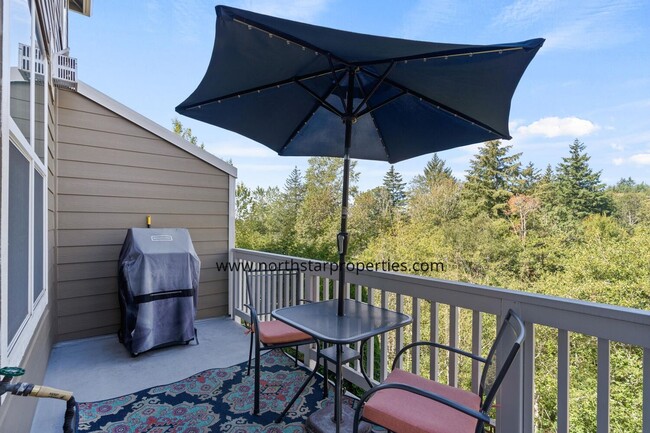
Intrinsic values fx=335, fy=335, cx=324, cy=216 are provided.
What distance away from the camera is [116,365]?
3.04 meters

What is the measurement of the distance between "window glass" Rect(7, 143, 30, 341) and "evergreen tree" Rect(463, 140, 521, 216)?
20.7 metres

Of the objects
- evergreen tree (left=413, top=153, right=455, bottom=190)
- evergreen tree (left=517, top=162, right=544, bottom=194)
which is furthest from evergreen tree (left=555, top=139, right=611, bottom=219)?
evergreen tree (left=413, top=153, right=455, bottom=190)

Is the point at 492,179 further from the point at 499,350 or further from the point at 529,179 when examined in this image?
the point at 499,350

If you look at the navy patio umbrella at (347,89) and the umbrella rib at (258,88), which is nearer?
the navy patio umbrella at (347,89)

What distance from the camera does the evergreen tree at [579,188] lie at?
61.3ft

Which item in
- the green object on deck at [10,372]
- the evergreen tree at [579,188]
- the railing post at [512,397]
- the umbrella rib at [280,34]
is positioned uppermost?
the evergreen tree at [579,188]

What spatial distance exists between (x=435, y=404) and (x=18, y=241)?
213 centimetres

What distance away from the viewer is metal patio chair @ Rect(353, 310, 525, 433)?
4.09ft

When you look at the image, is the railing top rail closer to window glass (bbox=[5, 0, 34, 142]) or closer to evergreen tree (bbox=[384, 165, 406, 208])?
window glass (bbox=[5, 0, 34, 142])

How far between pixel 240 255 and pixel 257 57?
3.01 meters

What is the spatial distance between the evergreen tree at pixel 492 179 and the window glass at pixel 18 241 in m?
20.7

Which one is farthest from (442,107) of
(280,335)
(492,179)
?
(492,179)

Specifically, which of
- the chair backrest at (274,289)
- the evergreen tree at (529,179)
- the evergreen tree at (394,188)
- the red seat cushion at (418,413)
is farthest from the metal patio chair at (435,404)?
the evergreen tree at (529,179)

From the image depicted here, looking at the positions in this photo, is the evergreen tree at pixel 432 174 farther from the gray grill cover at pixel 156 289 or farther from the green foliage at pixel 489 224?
the gray grill cover at pixel 156 289
